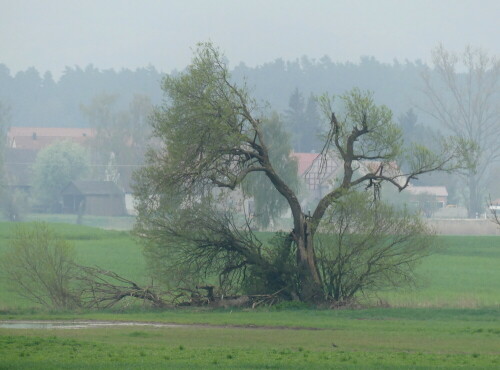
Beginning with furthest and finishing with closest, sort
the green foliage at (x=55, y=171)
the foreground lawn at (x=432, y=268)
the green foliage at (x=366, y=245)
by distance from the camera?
the green foliage at (x=55, y=171) < the foreground lawn at (x=432, y=268) < the green foliage at (x=366, y=245)

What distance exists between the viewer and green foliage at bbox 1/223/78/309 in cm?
3359

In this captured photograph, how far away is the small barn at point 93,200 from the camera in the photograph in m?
125

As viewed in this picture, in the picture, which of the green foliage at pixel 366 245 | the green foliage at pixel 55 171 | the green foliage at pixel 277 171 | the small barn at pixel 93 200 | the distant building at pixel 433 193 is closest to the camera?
the green foliage at pixel 366 245

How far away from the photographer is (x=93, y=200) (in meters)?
126

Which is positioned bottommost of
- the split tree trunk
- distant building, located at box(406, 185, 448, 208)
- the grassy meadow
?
the grassy meadow

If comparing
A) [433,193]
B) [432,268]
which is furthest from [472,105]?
[432,268]

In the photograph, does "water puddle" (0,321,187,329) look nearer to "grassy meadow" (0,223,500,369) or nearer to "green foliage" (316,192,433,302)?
"grassy meadow" (0,223,500,369)

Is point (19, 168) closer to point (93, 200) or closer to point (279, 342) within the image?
point (93, 200)

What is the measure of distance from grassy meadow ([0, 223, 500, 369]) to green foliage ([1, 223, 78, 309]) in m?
0.90

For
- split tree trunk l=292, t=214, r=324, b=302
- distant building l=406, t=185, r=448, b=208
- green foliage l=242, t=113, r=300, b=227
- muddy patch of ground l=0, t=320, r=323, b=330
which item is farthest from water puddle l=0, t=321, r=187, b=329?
distant building l=406, t=185, r=448, b=208

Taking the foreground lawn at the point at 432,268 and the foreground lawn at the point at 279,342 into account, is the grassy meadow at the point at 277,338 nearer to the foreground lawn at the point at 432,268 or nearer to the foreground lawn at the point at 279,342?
the foreground lawn at the point at 279,342

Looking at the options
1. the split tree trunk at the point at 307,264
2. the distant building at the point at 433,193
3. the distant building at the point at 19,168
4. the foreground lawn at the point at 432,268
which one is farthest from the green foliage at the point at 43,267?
the distant building at the point at 19,168

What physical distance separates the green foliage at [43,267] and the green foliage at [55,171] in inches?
3771

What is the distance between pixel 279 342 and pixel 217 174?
518 inches
